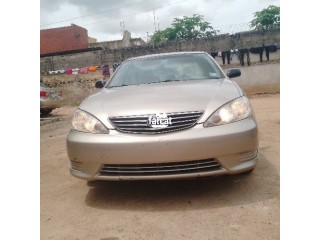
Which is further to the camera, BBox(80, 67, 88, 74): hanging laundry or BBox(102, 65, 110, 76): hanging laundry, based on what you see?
BBox(102, 65, 110, 76): hanging laundry

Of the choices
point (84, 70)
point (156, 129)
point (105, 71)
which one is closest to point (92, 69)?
point (84, 70)

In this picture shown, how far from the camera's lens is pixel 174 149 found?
8.27 feet

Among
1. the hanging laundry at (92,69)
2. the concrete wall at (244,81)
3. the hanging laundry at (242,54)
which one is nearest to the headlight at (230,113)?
the concrete wall at (244,81)

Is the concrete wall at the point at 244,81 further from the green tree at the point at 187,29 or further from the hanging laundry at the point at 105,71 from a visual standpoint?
the green tree at the point at 187,29

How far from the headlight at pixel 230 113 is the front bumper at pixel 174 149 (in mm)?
47

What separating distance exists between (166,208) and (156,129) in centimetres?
67

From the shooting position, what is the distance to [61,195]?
327cm

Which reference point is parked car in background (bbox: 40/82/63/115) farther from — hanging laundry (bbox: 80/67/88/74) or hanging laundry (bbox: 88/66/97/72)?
hanging laundry (bbox: 88/66/97/72)

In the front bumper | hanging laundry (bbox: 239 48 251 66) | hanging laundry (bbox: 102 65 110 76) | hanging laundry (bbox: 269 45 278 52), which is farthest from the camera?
hanging laundry (bbox: 102 65 110 76)

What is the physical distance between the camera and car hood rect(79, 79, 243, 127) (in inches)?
106

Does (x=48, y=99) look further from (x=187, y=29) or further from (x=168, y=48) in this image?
(x=187, y=29)

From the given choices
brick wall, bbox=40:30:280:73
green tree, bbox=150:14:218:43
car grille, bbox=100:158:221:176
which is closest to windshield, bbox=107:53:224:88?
car grille, bbox=100:158:221:176

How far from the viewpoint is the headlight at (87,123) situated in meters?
2.75
